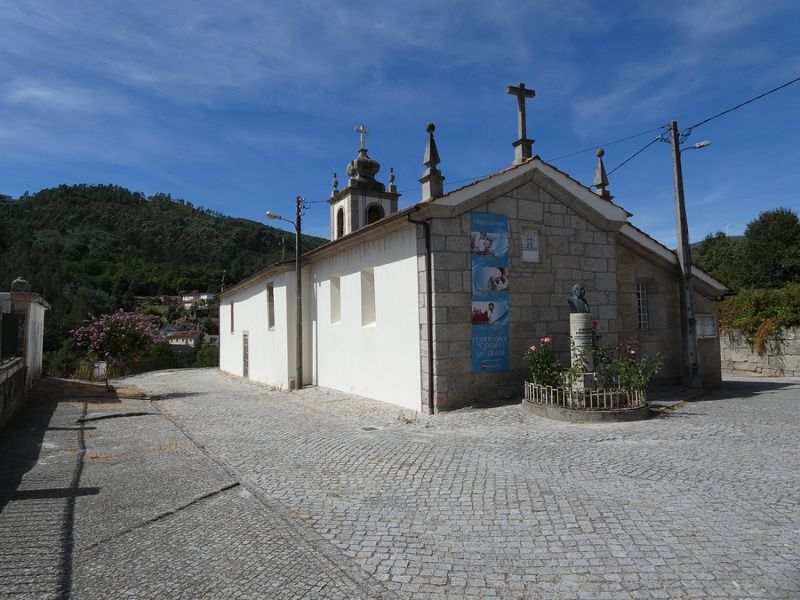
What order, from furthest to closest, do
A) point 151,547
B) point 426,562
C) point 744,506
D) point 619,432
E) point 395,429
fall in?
point 395,429 < point 619,432 < point 744,506 < point 151,547 < point 426,562

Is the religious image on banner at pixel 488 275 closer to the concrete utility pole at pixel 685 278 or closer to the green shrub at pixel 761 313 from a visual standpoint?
the concrete utility pole at pixel 685 278

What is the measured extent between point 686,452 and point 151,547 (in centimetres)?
611

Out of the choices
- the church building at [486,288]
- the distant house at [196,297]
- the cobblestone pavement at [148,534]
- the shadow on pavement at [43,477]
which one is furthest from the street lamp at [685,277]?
the distant house at [196,297]

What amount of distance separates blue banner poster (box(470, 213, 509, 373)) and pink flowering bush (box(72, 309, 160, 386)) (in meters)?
10.6

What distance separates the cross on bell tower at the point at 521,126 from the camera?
12.3m

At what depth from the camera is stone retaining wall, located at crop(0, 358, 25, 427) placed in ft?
30.0

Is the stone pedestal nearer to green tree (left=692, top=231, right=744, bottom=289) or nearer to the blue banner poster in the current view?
the blue banner poster

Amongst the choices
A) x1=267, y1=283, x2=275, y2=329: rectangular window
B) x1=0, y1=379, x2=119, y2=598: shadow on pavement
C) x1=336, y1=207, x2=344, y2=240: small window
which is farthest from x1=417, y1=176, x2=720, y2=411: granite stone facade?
x1=267, y1=283, x2=275, y2=329: rectangular window

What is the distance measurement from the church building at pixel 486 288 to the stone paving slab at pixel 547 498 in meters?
1.47

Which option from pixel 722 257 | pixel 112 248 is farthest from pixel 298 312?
pixel 112 248

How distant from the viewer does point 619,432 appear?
786cm

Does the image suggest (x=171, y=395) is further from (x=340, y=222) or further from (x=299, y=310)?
(x=340, y=222)

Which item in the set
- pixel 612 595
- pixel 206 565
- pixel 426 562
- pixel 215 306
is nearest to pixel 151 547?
pixel 206 565

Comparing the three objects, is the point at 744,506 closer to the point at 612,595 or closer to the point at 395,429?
the point at 612,595
